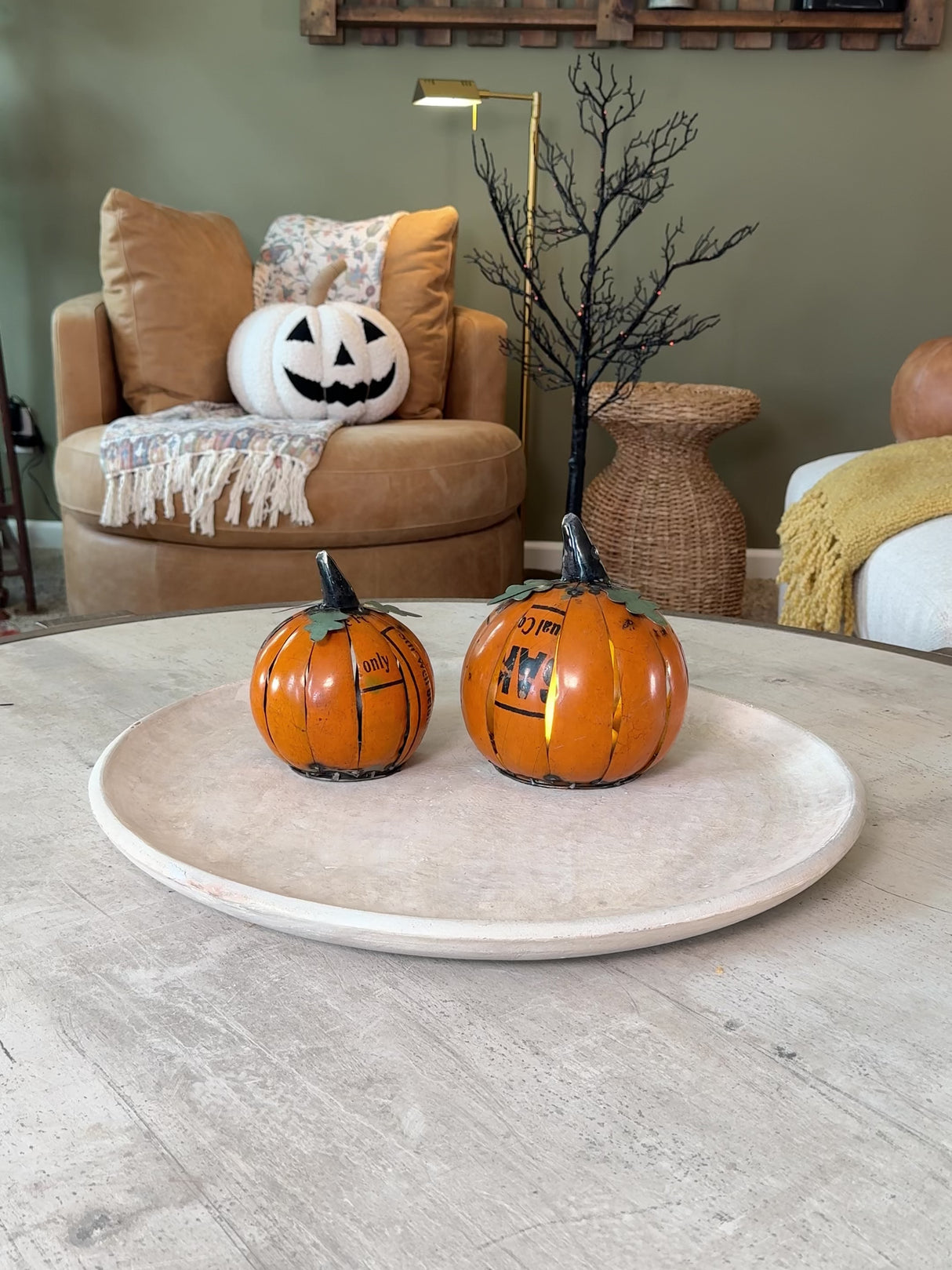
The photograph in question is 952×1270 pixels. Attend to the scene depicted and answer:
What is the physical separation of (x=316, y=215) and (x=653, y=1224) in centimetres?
302

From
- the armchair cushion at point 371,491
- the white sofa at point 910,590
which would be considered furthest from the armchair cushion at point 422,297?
the white sofa at point 910,590

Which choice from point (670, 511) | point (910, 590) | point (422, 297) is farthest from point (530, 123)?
point (910, 590)

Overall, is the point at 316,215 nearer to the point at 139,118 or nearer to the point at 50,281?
the point at 139,118

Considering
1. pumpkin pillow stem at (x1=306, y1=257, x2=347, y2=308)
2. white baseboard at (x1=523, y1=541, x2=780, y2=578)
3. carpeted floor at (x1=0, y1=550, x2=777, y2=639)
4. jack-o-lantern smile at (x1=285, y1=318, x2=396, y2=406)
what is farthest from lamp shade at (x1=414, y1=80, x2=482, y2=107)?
carpeted floor at (x1=0, y1=550, x2=777, y2=639)

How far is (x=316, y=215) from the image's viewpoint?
3.05 meters

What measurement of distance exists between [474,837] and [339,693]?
12 centimetres

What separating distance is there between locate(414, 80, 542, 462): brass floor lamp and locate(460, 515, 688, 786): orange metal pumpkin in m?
2.06

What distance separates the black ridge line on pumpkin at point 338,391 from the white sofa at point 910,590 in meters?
1.15

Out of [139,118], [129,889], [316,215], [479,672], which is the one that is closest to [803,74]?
[316,215]

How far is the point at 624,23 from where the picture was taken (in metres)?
2.83

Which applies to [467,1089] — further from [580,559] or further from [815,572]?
[815,572]

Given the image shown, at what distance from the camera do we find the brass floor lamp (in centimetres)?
252

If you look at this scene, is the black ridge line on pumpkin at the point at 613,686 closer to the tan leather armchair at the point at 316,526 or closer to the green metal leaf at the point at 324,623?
the green metal leaf at the point at 324,623

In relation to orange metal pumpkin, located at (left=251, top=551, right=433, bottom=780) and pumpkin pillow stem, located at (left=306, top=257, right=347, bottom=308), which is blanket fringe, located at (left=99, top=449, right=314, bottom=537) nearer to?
pumpkin pillow stem, located at (left=306, top=257, right=347, bottom=308)
